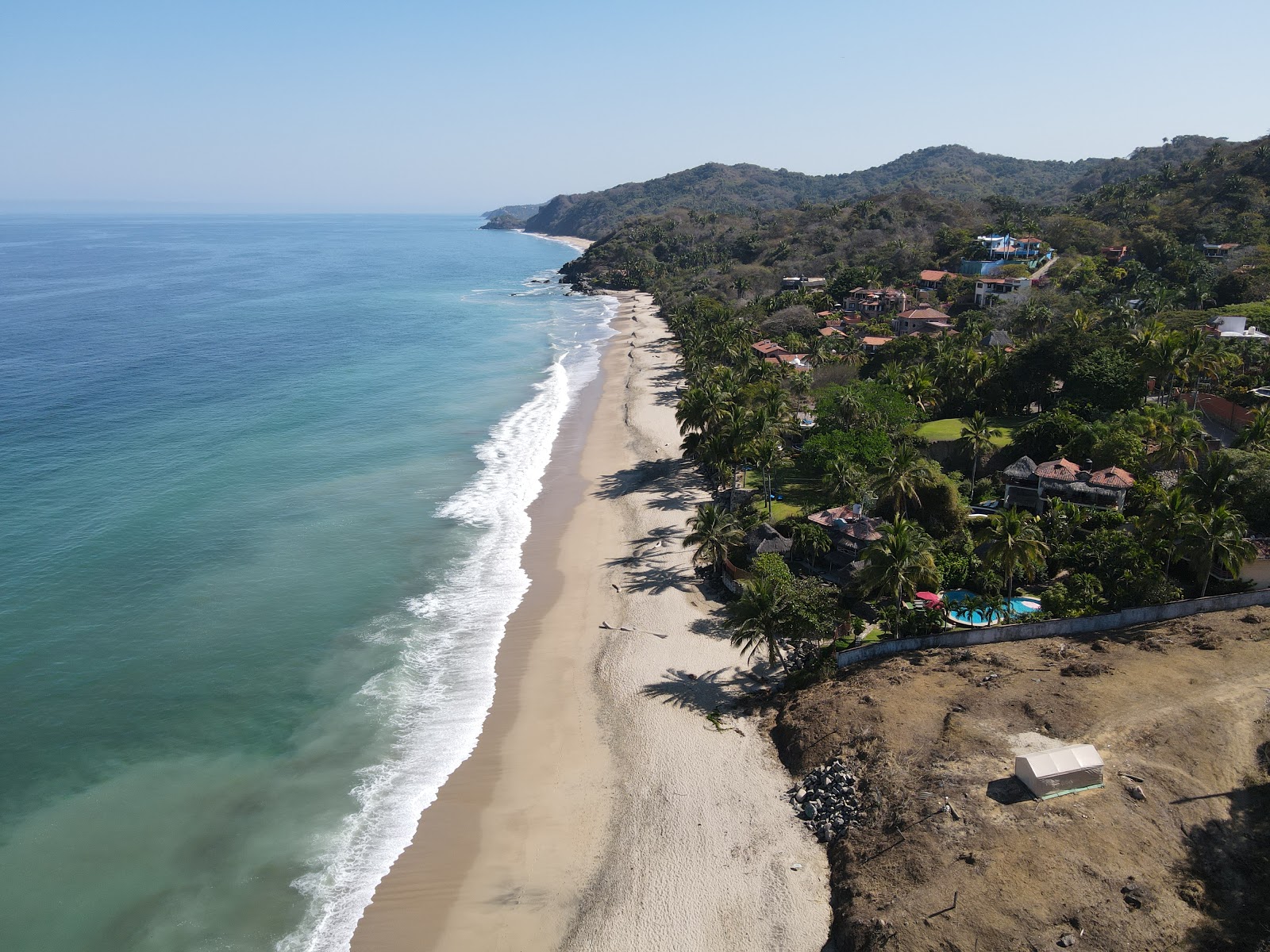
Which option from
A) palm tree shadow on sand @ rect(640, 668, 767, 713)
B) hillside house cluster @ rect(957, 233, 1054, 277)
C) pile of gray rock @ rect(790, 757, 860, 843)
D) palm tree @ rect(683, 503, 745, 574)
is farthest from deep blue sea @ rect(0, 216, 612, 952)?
hillside house cluster @ rect(957, 233, 1054, 277)

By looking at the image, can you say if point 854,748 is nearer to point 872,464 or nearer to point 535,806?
point 535,806

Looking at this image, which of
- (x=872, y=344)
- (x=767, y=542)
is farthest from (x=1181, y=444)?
(x=872, y=344)

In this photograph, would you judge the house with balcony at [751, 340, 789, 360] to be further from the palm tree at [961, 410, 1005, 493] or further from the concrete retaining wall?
the concrete retaining wall

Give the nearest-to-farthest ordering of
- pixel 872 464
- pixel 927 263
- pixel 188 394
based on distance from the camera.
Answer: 1. pixel 872 464
2. pixel 188 394
3. pixel 927 263

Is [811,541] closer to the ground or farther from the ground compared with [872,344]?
closer to the ground

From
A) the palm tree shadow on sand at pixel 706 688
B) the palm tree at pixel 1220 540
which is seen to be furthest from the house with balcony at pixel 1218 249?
the palm tree shadow on sand at pixel 706 688

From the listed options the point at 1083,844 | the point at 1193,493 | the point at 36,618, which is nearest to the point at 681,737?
the point at 1083,844

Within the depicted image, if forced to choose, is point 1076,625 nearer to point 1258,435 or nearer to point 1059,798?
point 1059,798
